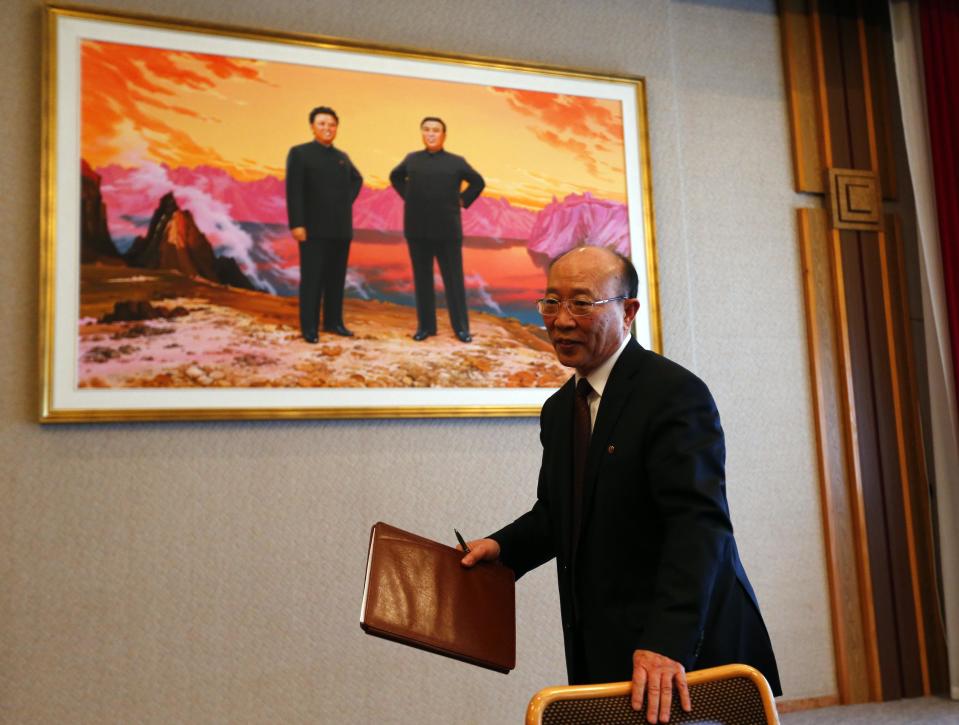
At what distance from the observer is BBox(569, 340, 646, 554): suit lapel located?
7.22ft

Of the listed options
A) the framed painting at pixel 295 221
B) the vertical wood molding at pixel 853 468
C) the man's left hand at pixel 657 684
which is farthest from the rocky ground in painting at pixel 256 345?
the man's left hand at pixel 657 684

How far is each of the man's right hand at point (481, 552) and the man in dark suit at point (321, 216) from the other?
1717 mm

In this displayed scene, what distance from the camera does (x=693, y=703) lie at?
167 centimetres

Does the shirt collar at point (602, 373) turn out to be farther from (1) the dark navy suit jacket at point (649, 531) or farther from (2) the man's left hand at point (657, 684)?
(2) the man's left hand at point (657, 684)

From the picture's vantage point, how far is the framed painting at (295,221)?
Answer: 12.1ft

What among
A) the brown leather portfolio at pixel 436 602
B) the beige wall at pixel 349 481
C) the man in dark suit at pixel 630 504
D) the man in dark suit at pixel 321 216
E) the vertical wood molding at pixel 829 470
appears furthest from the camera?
the vertical wood molding at pixel 829 470

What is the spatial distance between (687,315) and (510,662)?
103 inches

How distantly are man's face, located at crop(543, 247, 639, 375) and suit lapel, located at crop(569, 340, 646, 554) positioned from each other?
0.23 feet

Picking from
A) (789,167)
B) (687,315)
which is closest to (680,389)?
(687,315)

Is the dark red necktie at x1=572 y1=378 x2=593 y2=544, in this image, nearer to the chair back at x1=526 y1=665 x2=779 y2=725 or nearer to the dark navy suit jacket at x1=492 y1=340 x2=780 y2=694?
the dark navy suit jacket at x1=492 y1=340 x2=780 y2=694

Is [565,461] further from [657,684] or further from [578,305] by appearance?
[657,684]

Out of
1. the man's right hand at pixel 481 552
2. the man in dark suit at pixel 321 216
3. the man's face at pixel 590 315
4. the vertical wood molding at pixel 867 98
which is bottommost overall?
the man's right hand at pixel 481 552

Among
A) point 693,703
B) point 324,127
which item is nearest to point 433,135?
point 324,127

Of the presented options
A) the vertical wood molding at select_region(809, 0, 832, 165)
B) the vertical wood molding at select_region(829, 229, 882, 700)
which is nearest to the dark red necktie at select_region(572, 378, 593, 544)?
the vertical wood molding at select_region(829, 229, 882, 700)
